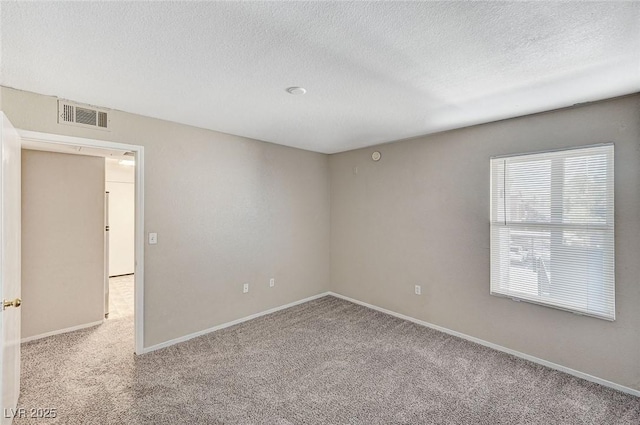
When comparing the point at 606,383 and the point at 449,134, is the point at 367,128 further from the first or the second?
the point at 606,383

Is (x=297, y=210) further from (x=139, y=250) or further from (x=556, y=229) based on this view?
(x=556, y=229)

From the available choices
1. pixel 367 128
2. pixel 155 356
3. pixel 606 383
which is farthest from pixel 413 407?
pixel 367 128

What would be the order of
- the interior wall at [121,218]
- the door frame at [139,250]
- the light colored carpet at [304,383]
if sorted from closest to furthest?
the light colored carpet at [304,383], the door frame at [139,250], the interior wall at [121,218]

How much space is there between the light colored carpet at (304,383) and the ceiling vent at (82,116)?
2266mm

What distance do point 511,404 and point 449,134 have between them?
2733mm

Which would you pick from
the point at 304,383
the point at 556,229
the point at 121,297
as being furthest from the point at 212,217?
the point at 556,229

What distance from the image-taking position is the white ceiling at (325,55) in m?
1.38

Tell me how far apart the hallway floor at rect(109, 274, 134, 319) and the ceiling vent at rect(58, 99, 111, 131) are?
269cm

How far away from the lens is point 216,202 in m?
3.48

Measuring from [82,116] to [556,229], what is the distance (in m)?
4.50

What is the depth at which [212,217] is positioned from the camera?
3.45 meters

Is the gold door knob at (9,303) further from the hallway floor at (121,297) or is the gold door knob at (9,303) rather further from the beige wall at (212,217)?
the hallway floor at (121,297)

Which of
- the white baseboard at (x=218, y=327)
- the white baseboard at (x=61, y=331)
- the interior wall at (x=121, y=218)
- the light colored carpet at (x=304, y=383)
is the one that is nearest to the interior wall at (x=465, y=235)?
the light colored carpet at (x=304, y=383)

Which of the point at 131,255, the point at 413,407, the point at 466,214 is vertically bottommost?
the point at 413,407
